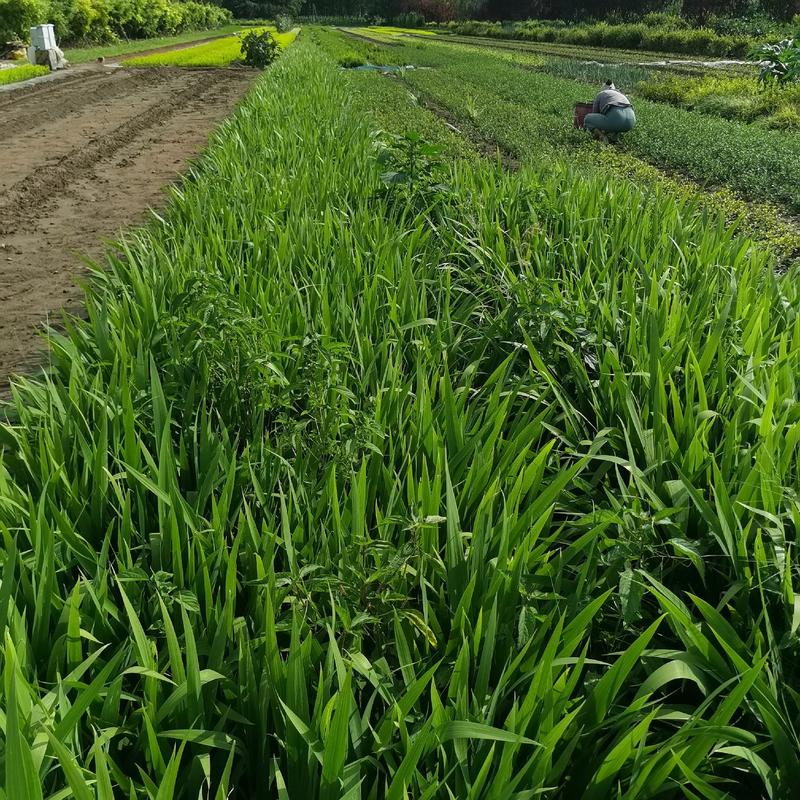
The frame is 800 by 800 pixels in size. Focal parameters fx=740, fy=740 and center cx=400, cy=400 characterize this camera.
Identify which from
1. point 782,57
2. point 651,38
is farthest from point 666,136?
point 651,38

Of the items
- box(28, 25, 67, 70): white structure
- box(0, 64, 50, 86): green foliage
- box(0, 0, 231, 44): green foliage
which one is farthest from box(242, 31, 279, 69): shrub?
box(0, 64, 50, 86): green foliage

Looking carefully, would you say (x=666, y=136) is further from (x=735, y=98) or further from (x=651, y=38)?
(x=651, y=38)

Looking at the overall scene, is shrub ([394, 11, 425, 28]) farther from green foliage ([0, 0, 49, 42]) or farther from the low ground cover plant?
the low ground cover plant

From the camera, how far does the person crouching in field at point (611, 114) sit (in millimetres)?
9031

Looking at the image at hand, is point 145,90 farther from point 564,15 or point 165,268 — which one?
point 564,15

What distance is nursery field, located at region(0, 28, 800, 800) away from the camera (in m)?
1.03

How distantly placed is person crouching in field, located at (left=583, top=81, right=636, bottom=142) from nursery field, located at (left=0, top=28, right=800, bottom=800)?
648 centimetres

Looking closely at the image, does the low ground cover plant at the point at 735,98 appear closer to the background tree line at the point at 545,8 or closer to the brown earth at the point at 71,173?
the brown earth at the point at 71,173

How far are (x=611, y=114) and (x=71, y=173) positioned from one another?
6.24 m

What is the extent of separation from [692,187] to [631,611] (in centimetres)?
666

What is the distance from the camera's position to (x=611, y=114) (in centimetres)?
907

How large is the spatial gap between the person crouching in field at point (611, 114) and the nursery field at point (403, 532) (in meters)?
6.48

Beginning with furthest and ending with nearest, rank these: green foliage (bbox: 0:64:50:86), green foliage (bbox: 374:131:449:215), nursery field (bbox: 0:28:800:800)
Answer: green foliage (bbox: 0:64:50:86), green foliage (bbox: 374:131:449:215), nursery field (bbox: 0:28:800:800)

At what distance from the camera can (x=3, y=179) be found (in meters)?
7.29
